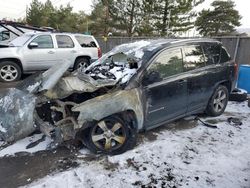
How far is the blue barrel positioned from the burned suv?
10.0 feet

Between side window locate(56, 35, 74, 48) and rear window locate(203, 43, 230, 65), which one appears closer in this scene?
rear window locate(203, 43, 230, 65)

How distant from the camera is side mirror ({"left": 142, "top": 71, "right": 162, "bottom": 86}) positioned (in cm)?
423

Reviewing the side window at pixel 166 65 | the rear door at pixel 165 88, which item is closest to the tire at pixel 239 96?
the rear door at pixel 165 88

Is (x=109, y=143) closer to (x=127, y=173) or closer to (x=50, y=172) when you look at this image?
(x=127, y=173)

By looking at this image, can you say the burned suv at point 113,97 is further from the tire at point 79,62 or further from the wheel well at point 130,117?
the tire at point 79,62

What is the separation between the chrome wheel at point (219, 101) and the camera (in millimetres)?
5736

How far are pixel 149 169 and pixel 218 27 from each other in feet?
105

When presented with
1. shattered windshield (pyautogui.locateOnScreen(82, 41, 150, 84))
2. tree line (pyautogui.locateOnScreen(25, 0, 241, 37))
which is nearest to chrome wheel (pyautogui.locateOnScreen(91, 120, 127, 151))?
shattered windshield (pyautogui.locateOnScreen(82, 41, 150, 84))

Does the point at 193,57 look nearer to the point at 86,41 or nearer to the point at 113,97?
the point at 113,97

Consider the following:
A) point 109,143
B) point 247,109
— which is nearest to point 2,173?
point 109,143

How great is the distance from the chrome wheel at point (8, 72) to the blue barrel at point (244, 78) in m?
7.39

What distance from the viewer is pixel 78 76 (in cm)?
419

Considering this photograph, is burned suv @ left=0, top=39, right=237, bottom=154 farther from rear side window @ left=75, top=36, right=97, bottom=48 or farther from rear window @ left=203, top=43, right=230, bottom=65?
rear side window @ left=75, top=36, right=97, bottom=48

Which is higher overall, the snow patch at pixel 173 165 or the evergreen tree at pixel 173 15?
the evergreen tree at pixel 173 15
